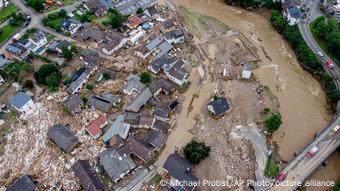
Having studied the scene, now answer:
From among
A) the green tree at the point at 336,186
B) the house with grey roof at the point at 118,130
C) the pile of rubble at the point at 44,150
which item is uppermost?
the green tree at the point at 336,186

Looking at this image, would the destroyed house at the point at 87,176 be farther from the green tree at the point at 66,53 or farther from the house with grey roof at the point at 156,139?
the green tree at the point at 66,53

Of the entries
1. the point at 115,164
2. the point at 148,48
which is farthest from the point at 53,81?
the point at 115,164

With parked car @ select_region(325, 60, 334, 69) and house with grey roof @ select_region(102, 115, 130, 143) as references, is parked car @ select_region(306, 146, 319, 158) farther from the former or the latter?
house with grey roof @ select_region(102, 115, 130, 143)

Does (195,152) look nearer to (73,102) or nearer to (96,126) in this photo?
(96,126)

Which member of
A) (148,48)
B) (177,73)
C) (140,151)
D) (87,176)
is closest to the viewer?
(87,176)

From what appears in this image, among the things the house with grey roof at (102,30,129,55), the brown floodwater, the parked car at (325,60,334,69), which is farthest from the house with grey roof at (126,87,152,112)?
the parked car at (325,60,334,69)

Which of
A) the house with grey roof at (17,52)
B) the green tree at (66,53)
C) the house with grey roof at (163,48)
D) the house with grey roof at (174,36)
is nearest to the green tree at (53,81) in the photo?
the green tree at (66,53)
